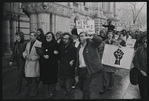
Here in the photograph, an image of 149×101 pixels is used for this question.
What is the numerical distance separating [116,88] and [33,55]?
3036 millimetres

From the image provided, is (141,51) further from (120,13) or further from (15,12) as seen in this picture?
(120,13)

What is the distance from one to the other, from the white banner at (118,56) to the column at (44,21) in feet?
21.4

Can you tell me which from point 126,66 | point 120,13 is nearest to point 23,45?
point 126,66

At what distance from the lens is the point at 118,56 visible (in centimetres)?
459

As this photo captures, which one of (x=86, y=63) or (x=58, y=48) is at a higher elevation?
(x=58, y=48)

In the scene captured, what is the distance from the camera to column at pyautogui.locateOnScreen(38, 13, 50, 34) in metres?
10.3

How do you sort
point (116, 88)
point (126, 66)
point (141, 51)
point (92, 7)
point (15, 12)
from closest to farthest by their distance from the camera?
point (141, 51) < point (126, 66) < point (116, 88) < point (15, 12) < point (92, 7)

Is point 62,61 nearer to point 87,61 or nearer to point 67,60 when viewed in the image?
point 67,60

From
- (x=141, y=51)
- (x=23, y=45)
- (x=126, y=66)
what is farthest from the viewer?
(x=23, y=45)

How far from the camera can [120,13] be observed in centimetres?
5331

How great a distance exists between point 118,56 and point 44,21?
698 cm

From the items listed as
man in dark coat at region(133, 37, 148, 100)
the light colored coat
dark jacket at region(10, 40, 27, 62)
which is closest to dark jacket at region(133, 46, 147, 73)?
man in dark coat at region(133, 37, 148, 100)

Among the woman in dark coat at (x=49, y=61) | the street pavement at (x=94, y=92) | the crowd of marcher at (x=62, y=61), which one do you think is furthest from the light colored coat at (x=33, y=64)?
the street pavement at (x=94, y=92)

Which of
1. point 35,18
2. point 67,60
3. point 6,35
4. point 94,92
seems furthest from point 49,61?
point 6,35
